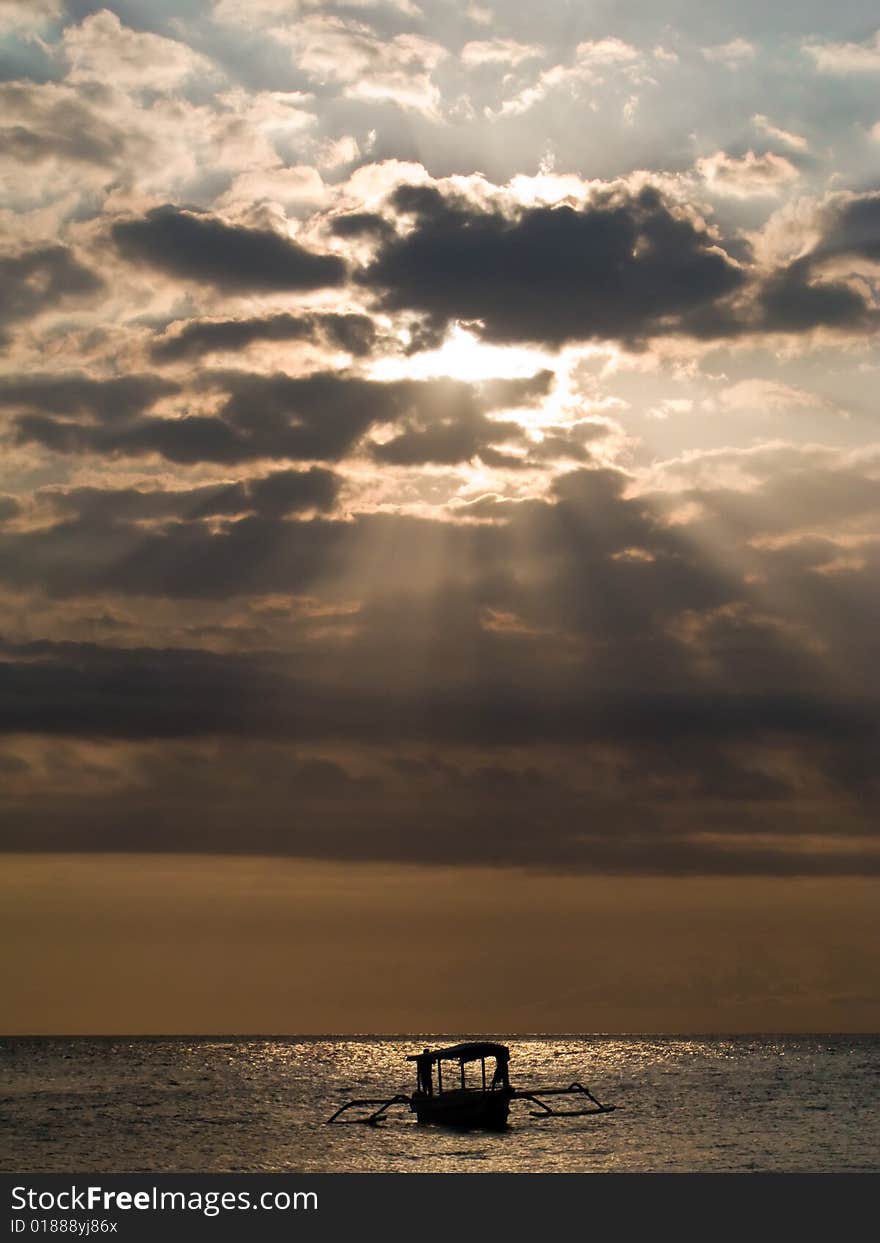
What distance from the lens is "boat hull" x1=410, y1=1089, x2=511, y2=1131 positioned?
334 feet

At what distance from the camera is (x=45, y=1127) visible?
109 meters

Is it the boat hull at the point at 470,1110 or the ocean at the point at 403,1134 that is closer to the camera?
the ocean at the point at 403,1134

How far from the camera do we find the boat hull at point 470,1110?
10175cm

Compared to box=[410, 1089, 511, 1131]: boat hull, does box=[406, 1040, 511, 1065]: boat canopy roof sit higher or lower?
higher

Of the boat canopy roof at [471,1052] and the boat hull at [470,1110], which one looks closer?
the boat canopy roof at [471,1052]

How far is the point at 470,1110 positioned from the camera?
102 metres

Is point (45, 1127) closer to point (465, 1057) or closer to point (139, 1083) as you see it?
point (465, 1057)

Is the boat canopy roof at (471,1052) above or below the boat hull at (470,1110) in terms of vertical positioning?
above

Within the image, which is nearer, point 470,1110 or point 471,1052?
point 471,1052

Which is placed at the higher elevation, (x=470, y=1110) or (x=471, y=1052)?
(x=471, y=1052)

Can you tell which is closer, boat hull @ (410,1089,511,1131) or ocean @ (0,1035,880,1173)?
ocean @ (0,1035,880,1173)
